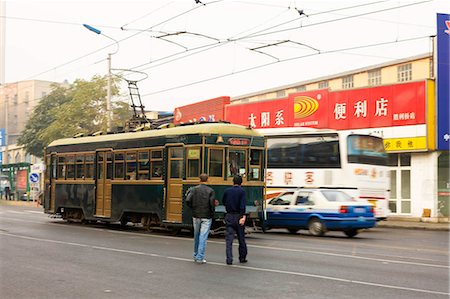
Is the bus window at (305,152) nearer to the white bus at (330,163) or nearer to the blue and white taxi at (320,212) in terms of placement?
the white bus at (330,163)

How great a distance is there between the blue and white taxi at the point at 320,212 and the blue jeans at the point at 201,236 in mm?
8153

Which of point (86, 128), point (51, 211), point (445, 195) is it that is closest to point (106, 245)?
point (51, 211)

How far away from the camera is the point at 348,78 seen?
4469 cm

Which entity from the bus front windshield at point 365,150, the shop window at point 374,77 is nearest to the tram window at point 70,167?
the bus front windshield at point 365,150

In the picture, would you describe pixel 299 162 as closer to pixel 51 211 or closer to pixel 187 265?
pixel 51 211

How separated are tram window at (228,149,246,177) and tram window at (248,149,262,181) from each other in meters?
0.28

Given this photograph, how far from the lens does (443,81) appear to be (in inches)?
1122

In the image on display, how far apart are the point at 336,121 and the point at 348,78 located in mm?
12066

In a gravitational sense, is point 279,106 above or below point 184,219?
above

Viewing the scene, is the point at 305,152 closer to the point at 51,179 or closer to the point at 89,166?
the point at 89,166

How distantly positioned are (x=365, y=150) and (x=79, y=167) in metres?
10.9

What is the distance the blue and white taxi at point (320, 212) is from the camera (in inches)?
749

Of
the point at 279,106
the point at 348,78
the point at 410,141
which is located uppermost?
the point at 348,78

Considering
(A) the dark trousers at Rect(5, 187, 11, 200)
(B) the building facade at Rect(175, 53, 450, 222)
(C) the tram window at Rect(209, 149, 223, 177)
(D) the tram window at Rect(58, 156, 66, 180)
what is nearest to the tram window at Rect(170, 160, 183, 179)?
(C) the tram window at Rect(209, 149, 223, 177)
